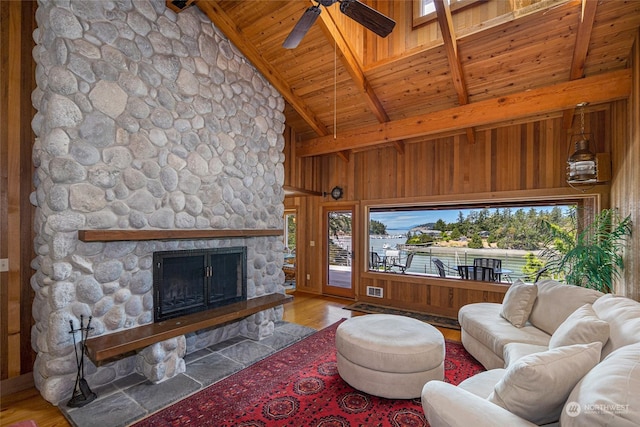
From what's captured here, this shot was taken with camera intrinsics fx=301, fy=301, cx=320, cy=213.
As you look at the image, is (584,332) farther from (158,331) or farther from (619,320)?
(158,331)

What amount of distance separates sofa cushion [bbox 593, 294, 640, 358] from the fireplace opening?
3.49 m

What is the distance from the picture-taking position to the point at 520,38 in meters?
3.48

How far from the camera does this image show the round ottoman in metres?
2.46

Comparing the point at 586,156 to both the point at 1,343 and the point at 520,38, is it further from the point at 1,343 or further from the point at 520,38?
the point at 1,343

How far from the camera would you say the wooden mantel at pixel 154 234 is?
100 inches

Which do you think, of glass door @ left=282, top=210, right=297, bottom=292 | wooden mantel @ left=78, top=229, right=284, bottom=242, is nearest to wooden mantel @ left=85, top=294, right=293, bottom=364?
wooden mantel @ left=78, top=229, right=284, bottom=242

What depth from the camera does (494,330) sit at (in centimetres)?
288

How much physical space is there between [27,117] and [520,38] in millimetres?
5177

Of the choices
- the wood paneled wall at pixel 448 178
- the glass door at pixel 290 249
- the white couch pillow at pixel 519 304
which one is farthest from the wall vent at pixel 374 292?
the white couch pillow at pixel 519 304

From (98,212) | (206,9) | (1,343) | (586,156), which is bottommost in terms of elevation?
(1,343)

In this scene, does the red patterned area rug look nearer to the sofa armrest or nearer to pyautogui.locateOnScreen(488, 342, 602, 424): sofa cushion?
the sofa armrest

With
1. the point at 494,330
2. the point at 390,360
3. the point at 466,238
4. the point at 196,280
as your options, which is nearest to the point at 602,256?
the point at 494,330

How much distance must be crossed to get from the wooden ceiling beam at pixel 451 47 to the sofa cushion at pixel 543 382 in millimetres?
3303

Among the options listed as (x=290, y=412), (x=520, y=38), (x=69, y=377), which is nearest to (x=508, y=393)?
(x=290, y=412)
